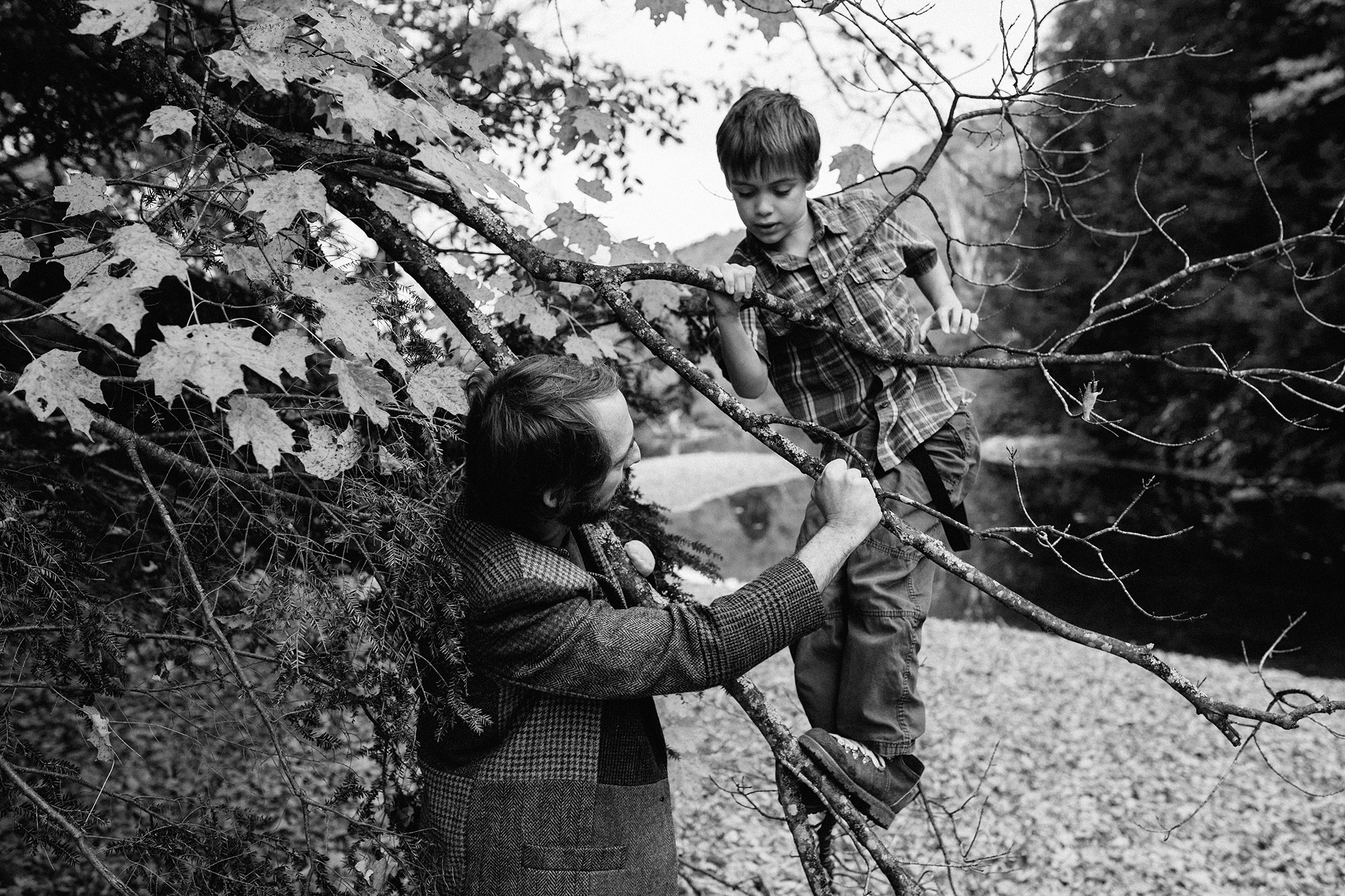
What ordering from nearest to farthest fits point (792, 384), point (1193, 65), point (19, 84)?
point (792, 384) < point (19, 84) < point (1193, 65)

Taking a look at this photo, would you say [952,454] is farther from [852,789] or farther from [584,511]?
[584,511]

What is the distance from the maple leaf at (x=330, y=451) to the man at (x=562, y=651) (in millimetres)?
285

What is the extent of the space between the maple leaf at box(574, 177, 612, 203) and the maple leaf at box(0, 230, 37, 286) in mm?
1470

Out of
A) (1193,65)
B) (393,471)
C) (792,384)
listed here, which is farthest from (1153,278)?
(393,471)

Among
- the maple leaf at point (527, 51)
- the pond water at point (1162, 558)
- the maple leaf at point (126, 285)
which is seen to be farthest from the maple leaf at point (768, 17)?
the pond water at point (1162, 558)

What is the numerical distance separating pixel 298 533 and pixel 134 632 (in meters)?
0.38

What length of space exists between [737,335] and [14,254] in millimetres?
1566

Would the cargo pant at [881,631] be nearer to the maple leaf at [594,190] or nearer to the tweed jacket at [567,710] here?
the tweed jacket at [567,710]

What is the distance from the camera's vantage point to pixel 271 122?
10.2 ft

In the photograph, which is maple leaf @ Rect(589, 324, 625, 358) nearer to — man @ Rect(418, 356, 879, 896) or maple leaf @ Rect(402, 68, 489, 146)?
maple leaf @ Rect(402, 68, 489, 146)

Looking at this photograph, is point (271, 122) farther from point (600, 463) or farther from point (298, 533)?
point (600, 463)

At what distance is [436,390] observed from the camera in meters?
2.02

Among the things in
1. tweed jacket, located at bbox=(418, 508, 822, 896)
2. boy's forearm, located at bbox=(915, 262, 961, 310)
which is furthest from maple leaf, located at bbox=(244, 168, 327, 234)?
boy's forearm, located at bbox=(915, 262, 961, 310)

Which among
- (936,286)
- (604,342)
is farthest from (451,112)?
(936,286)
